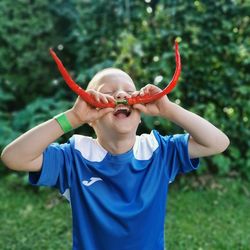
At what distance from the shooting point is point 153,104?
1944mm

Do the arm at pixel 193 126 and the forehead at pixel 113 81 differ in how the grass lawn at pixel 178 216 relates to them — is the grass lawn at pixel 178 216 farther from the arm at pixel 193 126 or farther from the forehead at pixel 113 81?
the forehead at pixel 113 81

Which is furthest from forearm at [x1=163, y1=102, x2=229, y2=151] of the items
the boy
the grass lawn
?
the grass lawn

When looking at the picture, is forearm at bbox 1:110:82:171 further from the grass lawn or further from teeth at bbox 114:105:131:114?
the grass lawn

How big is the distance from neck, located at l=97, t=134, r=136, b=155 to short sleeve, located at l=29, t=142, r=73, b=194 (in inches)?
5.8

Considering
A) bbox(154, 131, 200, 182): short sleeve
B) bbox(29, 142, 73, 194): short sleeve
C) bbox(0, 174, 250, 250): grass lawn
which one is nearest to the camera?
bbox(29, 142, 73, 194): short sleeve

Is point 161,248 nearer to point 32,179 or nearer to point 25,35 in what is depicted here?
point 32,179


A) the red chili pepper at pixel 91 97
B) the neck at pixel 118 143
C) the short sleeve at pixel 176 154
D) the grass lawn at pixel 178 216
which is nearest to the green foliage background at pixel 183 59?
the grass lawn at pixel 178 216

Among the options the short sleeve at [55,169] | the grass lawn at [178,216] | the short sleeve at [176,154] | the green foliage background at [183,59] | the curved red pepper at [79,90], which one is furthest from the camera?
the green foliage background at [183,59]

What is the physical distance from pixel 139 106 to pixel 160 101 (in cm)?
11

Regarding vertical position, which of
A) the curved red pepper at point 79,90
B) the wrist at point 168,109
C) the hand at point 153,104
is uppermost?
the curved red pepper at point 79,90

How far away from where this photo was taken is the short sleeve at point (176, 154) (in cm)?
206

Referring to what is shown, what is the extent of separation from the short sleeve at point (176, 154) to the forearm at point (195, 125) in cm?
7

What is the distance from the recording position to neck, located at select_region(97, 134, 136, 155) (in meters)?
1.96

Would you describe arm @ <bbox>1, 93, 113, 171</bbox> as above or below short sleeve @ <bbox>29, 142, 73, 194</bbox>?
above
